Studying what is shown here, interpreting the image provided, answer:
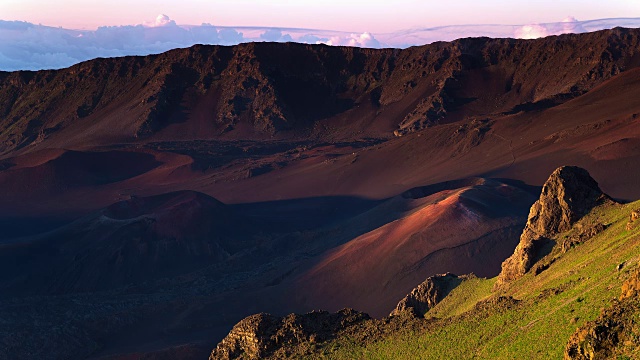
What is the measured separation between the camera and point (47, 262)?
79.6 metres

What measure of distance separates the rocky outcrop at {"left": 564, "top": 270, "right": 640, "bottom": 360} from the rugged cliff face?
127124 millimetres

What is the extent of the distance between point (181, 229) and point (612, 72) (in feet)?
278

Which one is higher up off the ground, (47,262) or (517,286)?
(517,286)

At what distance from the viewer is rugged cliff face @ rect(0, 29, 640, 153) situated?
14912 cm

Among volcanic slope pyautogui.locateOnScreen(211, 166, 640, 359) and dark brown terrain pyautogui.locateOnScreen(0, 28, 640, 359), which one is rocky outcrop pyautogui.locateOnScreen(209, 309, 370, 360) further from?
dark brown terrain pyautogui.locateOnScreen(0, 28, 640, 359)

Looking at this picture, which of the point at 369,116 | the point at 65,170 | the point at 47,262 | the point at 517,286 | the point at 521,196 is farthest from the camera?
the point at 369,116

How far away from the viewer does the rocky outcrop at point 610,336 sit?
1591 cm

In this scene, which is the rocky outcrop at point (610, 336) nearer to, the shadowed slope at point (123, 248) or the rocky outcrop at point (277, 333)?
the rocky outcrop at point (277, 333)

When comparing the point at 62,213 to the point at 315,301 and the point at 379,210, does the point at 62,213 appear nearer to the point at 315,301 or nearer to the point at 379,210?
the point at 379,210

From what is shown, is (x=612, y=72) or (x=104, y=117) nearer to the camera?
(x=612, y=72)

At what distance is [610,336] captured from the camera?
53.2 feet

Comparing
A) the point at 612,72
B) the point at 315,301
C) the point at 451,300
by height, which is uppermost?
the point at 612,72

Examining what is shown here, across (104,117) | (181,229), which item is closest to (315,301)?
(181,229)

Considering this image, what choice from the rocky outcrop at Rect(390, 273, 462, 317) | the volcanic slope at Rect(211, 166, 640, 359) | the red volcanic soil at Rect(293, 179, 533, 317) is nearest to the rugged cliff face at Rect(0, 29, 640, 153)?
the red volcanic soil at Rect(293, 179, 533, 317)
